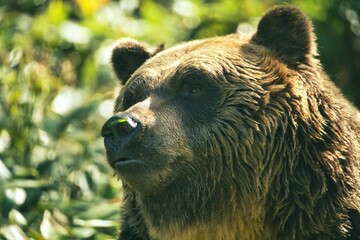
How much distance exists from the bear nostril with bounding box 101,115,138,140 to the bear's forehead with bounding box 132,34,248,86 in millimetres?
632

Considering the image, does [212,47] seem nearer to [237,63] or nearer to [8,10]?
[237,63]

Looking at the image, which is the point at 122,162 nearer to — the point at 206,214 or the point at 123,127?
the point at 123,127

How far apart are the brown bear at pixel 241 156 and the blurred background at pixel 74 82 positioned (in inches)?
78.3

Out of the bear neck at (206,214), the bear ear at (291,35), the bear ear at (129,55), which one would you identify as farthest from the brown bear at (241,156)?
the bear ear at (129,55)

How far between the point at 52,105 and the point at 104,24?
7.00 feet

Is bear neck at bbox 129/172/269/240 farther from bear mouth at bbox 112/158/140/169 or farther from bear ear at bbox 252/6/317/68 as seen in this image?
bear ear at bbox 252/6/317/68

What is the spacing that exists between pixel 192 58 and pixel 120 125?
0.87 m

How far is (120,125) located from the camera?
5664 millimetres

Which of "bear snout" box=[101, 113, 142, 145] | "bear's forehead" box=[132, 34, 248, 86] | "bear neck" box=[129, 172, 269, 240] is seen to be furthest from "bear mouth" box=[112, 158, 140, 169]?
"bear's forehead" box=[132, 34, 248, 86]

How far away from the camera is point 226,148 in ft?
19.8

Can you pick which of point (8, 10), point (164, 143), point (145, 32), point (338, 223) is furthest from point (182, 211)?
point (8, 10)

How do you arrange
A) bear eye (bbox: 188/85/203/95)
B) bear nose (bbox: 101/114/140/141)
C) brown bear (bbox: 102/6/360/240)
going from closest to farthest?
bear nose (bbox: 101/114/140/141)
brown bear (bbox: 102/6/360/240)
bear eye (bbox: 188/85/203/95)

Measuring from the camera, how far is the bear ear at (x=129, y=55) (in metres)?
7.03

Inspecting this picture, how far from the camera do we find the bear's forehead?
6188 millimetres
